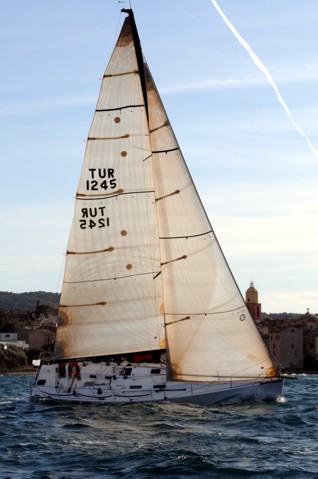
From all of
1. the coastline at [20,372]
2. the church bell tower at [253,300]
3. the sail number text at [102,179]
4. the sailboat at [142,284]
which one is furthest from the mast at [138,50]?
the church bell tower at [253,300]

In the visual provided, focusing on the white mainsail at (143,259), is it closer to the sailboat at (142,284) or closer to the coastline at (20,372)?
the sailboat at (142,284)

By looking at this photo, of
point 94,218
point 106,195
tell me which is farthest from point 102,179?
point 94,218

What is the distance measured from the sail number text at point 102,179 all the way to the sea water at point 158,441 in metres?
8.82

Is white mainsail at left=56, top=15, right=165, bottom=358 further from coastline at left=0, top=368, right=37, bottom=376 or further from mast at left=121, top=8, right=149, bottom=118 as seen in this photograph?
coastline at left=0, top=368, right=37, bottom=376

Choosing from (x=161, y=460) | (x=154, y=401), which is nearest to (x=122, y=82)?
(x=154, y=401)

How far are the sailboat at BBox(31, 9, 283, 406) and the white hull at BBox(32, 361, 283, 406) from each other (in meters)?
0.05

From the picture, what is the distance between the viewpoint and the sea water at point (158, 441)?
28.0 metres

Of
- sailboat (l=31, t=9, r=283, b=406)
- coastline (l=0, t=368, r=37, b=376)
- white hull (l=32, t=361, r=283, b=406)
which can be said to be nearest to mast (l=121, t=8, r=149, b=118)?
sailboat (l=31, t=9, r=283, b=406)

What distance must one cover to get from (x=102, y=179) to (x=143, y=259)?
3688 millimetres

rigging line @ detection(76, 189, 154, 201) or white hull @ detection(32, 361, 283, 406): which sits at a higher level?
rigging line @ detection(76, 189, 154, 201)

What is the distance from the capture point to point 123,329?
44.2 m

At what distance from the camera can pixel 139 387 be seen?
42844mm

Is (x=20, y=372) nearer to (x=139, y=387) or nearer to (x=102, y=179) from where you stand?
(x=102, y=179)

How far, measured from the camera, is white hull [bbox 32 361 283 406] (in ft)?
139
